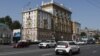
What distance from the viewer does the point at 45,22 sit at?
3967 inches

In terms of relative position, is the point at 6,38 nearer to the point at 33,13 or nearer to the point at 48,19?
the point at 33,13

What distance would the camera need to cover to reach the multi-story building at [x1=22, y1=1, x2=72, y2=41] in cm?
9532

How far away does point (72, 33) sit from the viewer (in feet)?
422

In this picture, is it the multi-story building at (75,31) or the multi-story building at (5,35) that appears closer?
the multi-story building at (5,35)

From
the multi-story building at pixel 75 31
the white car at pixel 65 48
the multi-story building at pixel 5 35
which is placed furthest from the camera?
the multi-story building at pixel 75 31

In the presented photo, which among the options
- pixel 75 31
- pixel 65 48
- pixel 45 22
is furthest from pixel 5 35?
pixel 65 48

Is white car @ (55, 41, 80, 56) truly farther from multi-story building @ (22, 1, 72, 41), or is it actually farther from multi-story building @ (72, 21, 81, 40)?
multi-story building @ (72, 21, 81, 40)

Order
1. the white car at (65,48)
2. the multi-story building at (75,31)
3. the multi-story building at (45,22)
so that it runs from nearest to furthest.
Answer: the white car at (65,48), the multi-story building at (45,22), the multi-story building at (75,31)

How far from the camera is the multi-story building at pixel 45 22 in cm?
9532

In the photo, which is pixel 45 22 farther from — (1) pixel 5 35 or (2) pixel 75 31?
(2) pixel 75 31

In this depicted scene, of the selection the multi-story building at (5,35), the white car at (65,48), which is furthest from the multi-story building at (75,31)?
the white car at (65,48)

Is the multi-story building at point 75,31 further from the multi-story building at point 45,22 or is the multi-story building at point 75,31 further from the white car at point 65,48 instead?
the white car at point 65,48

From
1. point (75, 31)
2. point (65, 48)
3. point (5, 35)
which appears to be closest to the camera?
point (65, 48)

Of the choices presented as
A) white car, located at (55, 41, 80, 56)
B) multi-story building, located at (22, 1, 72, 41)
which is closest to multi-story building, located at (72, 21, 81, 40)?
multi-story building, located at (22, 1, 72, 41)
